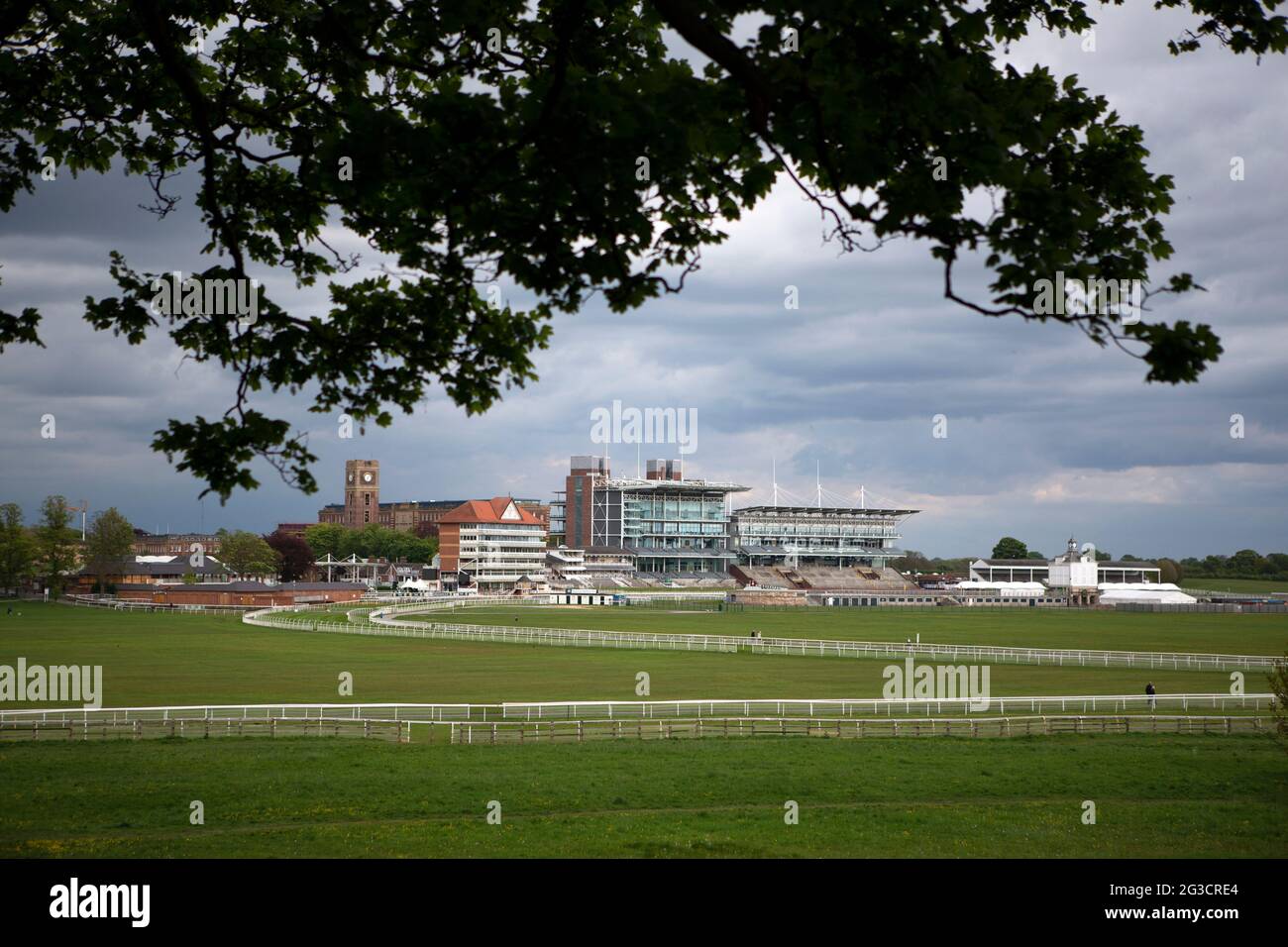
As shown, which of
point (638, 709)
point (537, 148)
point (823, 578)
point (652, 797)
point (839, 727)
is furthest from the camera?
point (823, 578)

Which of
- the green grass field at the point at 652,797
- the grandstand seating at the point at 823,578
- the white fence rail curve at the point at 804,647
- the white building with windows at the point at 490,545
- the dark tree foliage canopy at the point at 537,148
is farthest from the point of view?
the grandstand seating at the point at 823,578

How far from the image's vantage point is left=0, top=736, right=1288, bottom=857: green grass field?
51.5ft

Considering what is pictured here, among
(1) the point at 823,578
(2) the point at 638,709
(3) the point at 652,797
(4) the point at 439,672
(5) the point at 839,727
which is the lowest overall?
(1) the point at 823,578

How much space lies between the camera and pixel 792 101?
23.3 ft

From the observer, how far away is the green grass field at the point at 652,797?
619 inches

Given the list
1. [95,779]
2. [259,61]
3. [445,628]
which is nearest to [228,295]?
[259,61]

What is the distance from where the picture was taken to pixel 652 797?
2020cm

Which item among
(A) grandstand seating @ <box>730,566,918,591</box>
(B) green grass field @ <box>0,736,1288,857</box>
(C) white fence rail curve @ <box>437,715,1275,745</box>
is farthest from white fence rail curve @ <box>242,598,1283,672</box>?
(A) grandstand seating @ <box>730,566,918,591</box>

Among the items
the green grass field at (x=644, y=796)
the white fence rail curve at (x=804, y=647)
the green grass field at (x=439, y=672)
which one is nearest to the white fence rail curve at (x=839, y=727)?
the green grass field at (x=644, y=796)

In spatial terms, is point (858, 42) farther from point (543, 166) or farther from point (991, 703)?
point (991, 703)

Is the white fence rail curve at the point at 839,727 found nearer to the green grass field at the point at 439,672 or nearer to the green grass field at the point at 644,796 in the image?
the green grass field at the point at 644,796

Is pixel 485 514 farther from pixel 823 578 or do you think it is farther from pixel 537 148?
pixel 537 148

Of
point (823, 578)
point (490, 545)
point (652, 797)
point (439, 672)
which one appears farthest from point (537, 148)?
point (823, 578)

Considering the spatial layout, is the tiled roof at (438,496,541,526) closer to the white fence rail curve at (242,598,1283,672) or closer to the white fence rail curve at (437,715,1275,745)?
the white fence rail curve at (242,598,1283,672)
